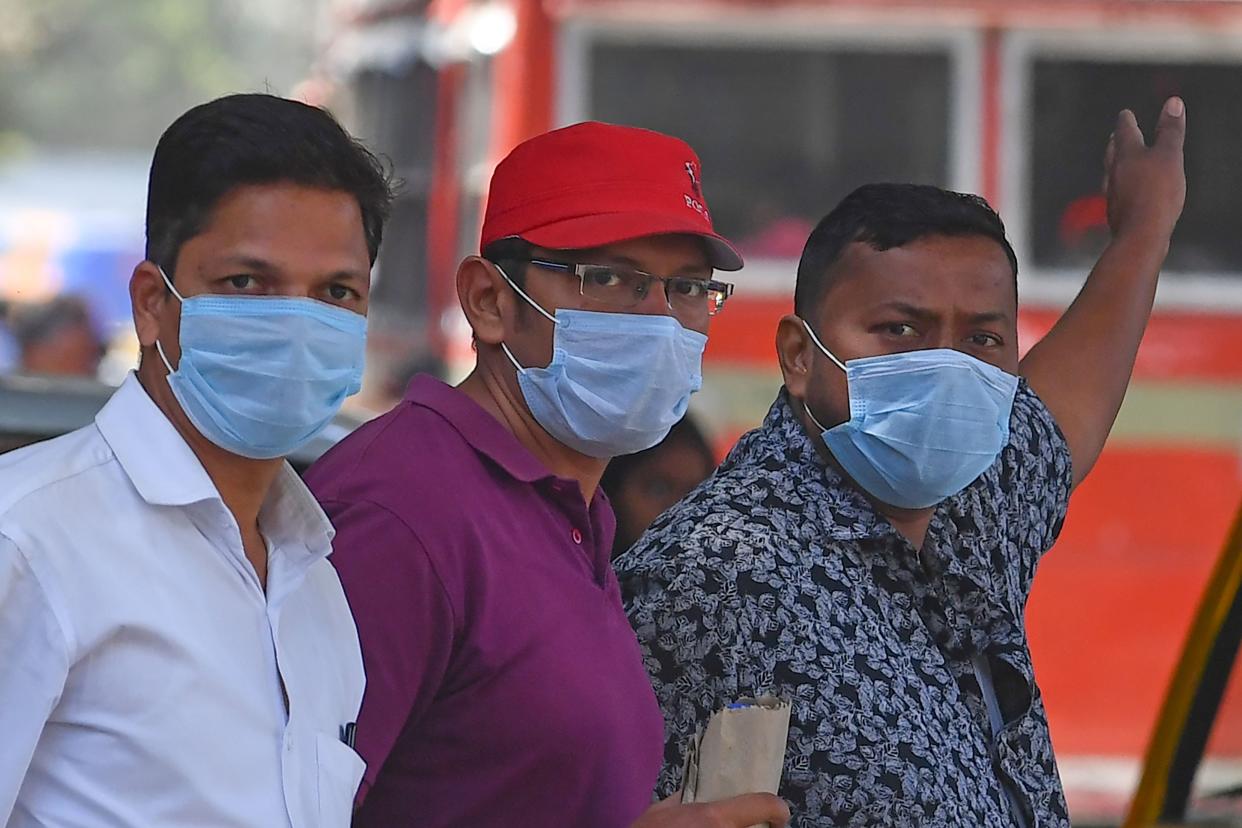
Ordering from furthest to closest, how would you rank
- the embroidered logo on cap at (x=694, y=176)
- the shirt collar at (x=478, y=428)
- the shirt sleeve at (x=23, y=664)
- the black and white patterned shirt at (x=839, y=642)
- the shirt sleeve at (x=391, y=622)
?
the embroidered logo on cap at (x=694, y=176) → the black and white patterned shirt at (x=839, y=642) → the shirt collar at (x=478, y=428) → the shirt sleeve at (x=391, y=622) → the shirt sleeve at (x=23, y=664)

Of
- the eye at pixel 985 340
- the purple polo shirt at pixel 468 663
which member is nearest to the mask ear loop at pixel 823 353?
the eye at pixel 985 340

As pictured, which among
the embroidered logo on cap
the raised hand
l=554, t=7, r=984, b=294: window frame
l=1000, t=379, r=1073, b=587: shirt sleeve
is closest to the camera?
the embroidered logo on cap

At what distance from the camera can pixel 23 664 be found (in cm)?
174

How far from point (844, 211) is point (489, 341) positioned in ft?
2.30

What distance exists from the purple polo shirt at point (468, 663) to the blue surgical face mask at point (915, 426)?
0.63m

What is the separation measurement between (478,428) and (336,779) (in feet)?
1.85

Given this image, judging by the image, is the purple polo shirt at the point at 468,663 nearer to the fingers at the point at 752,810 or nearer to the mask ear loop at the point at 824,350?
the fingers at the point at 752,810

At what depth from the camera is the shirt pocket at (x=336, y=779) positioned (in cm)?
197

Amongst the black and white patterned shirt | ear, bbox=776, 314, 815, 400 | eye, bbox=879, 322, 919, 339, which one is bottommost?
the black and white patterned shirt

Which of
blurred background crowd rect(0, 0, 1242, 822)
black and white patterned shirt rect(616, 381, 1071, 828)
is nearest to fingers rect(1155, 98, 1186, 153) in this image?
black and white patterned shirt rect(616, 381, 1071, 828)

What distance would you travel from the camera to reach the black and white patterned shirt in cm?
249

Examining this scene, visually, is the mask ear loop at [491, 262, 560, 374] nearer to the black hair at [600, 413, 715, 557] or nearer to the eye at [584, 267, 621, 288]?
the eye at [584, 267, 621, 288]

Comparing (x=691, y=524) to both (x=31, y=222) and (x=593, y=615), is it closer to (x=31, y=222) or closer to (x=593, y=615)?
(x=593, y=615)

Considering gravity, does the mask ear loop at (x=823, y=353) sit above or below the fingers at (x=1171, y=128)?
below
